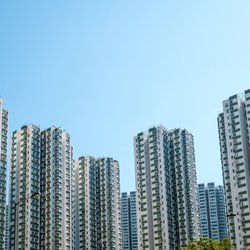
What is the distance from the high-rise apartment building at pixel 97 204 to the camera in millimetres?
176125

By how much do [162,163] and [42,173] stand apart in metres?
36.7

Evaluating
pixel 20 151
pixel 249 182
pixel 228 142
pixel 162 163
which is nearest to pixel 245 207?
pixel 249 182

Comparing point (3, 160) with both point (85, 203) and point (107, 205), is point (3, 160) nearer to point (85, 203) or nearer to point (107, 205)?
point (85, 203)

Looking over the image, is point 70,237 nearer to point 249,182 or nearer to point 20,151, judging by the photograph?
point 20,151

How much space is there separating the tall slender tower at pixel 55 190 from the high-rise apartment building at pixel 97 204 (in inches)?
574

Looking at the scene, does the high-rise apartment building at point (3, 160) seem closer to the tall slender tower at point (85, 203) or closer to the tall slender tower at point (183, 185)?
the tall slender tower at point (85, 203)

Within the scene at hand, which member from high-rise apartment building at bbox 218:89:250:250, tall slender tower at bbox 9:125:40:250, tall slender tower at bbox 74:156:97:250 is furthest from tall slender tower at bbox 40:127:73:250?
high-rise apartment building at bbox 218:89:250:250

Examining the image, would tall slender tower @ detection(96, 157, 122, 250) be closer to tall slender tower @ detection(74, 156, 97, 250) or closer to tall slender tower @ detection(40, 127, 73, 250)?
tall slender tower @ detection(74, 156, 97, 250)

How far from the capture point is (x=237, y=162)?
488 feet

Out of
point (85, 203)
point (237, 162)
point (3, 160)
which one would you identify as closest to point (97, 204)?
point (85, 203)

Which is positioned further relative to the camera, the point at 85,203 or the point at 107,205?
the point at 107,205

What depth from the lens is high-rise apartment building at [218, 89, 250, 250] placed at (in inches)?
5684

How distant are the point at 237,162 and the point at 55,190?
53958 mm

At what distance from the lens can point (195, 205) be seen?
16775 cm
